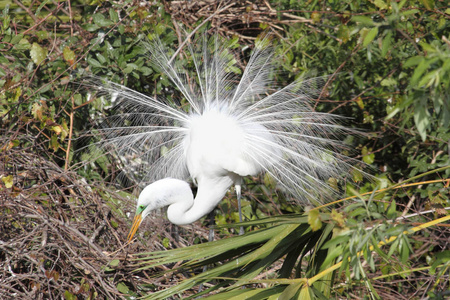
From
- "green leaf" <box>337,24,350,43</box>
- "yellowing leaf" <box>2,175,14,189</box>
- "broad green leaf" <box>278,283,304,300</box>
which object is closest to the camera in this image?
"broad green leaf" <box>278,283,304,300</box>

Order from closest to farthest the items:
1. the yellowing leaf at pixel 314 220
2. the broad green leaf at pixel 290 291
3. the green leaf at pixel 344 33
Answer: the yellowing leaf at pixel 314 220 < the broad green leaf at pixel 290 291 < the green leaf at pixel 344 33

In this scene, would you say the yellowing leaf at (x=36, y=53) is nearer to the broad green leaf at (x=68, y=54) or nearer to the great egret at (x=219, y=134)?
the broad green leaf at (x=68, y=54)

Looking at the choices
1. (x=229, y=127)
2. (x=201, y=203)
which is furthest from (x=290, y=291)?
(x=229, y=127)

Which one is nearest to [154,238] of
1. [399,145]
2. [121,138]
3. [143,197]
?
[143,197]

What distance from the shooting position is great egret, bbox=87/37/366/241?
305 cm

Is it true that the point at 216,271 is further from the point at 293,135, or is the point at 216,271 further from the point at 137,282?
the point at 293,135

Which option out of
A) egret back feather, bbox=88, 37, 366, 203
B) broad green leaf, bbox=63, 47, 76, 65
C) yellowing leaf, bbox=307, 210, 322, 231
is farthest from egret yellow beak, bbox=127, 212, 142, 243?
yellowing leaf, bbox=307, 210, 322, 231

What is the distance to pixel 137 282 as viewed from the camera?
2668mm

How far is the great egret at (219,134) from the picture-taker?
10.0 feet

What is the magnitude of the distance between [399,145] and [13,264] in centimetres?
264

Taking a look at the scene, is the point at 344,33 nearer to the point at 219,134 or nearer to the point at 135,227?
the point at 219,134

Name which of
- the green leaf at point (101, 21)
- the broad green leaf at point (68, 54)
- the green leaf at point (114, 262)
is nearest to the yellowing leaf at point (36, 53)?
the broad green leaf at point (68, 54)

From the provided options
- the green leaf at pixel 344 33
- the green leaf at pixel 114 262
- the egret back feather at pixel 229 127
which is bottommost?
the green leaf at pixel 114 262

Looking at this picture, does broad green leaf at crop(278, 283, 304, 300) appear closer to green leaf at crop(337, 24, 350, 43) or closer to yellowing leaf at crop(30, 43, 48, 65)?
green leaf at crop(337, 24, 350, 43)
